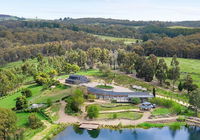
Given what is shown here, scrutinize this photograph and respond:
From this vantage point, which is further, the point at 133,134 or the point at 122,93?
the point at 122,93

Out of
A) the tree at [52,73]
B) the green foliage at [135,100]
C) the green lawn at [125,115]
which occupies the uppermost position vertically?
the tree at [52,73]

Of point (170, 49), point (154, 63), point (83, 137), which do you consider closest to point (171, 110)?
point (83, 137)

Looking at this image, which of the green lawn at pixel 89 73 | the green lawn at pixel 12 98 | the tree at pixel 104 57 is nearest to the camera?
the green lawn at pixel 12 98

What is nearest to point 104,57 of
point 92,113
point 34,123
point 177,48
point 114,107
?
point 177,48

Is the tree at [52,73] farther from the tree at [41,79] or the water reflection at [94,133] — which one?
the water reflection at [94,133]

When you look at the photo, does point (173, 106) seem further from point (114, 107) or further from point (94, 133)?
point (94, 133)

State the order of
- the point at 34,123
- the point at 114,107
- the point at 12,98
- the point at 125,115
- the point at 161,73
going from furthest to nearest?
the point at 161,73 < the point at 12,98 < the point at 114,107 < the point at 125,115 < the point at 34,123

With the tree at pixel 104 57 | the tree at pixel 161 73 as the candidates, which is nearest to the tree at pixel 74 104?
the tree at pixel 161 73
